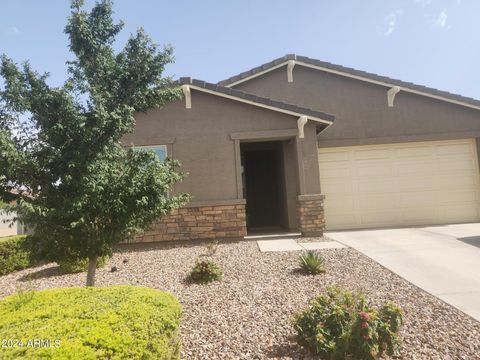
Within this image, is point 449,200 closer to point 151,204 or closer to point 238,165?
point 238,165

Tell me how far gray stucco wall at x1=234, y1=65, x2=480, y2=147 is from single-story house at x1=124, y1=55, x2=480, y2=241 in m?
0.03

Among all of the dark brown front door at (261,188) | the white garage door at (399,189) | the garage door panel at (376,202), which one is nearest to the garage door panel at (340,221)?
the white garage door at (399,189)

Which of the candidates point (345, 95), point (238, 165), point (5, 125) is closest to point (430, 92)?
point (345, 95)

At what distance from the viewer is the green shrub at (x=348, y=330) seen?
281 centimetres

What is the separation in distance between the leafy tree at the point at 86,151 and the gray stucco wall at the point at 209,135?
4.64 m

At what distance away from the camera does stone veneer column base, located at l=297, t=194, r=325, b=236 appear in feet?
28.4

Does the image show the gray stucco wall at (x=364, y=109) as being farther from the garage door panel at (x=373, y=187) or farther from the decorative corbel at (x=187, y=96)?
the decorative corbel at (x=187, y=96)

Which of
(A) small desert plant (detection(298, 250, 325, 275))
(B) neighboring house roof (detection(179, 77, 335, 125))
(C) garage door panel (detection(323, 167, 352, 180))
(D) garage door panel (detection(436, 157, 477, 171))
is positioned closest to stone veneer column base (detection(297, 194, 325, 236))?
(C) garage door panel (detection(323, 167, 352, 180))

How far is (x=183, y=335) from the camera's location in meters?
3.51

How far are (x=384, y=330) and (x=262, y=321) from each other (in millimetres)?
1398

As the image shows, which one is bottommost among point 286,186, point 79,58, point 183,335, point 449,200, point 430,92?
point 183,335

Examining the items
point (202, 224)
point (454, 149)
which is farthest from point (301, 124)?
point (454, 149)

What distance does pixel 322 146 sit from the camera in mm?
10430

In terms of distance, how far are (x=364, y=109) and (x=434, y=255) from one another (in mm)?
6087
